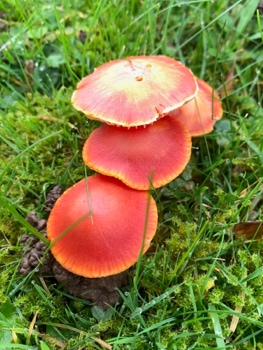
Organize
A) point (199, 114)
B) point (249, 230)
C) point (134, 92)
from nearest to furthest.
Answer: point (134, 92), point (249, 230), point (199, 114)

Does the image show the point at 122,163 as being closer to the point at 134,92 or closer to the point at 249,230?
the point at 134,92

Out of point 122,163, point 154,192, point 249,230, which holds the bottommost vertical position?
point 249,230

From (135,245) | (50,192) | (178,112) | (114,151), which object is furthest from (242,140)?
(50,192)

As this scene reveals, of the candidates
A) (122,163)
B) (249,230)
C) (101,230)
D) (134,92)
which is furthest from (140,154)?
(249,230)

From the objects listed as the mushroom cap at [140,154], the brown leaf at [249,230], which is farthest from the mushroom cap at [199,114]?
the brown leaf at [249,230]

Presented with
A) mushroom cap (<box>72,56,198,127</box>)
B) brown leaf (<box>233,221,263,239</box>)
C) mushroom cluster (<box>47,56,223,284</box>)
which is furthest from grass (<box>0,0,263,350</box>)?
mushroom cap (<box>72,56,198,127</box>)

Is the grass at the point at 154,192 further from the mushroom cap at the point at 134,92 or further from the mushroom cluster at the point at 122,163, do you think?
the mushroom cap at the point at 134,92

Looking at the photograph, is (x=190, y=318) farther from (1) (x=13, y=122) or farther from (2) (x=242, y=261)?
(1) (x=13, y=122)
